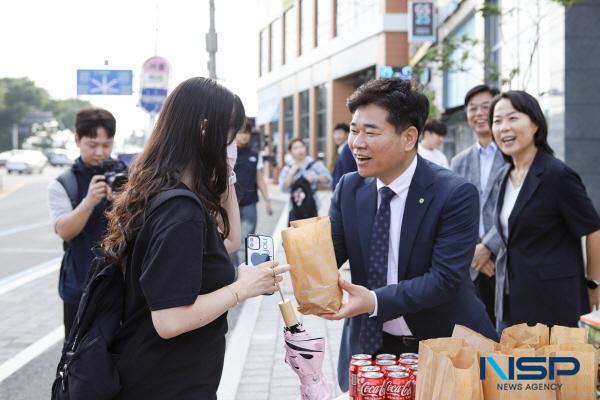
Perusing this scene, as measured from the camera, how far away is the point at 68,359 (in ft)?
7.66

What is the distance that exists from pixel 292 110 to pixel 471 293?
Result: 41.6 meters

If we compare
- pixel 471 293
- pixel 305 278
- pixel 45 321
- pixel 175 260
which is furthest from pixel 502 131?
pixel 45 321

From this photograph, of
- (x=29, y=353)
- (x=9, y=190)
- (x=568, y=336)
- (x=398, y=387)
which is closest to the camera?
(x=398, y=387)

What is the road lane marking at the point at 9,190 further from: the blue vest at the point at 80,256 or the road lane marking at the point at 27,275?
the blue vest at the point at 80,256

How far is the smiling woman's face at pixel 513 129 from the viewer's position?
4043 millimetres

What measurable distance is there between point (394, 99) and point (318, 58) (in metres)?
34.7

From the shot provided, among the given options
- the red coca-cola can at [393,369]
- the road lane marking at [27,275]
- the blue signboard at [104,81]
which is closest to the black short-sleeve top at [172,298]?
the red coca-cola can at [393,369]

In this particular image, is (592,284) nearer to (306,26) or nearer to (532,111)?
(532,111)

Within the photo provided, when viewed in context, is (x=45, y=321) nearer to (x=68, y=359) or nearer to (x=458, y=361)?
(x=68, y=359)

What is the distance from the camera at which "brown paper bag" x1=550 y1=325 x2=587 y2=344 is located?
2.27 m

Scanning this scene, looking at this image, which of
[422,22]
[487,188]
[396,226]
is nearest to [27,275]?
[487,188]

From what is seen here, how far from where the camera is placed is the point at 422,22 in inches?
835

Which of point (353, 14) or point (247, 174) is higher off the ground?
point (353, 14)

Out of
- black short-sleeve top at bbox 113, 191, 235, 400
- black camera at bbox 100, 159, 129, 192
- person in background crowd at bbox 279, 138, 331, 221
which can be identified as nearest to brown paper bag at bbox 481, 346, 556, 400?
black short-sleeve top at bbox 113, 191, 235, 400
